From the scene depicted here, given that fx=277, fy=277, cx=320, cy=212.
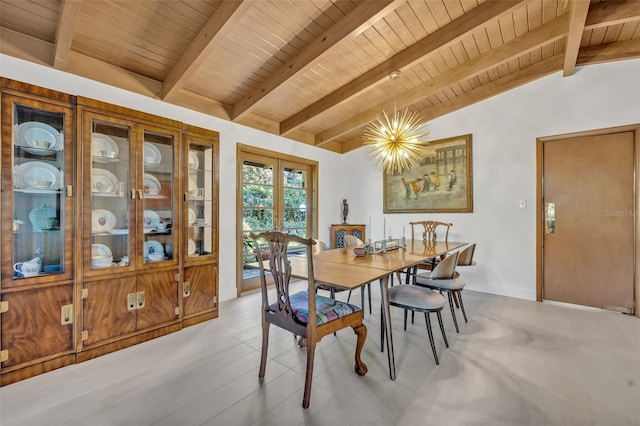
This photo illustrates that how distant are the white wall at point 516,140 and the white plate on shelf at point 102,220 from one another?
414 cm

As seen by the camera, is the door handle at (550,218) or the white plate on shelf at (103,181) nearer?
the white plate on shelf at (103,181)

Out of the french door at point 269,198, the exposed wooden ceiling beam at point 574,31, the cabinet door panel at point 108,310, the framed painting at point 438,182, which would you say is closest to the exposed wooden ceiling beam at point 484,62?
the exposed wooden ceiling beam at point 574,31

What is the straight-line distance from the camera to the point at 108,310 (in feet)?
7.37

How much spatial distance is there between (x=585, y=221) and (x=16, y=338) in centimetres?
557

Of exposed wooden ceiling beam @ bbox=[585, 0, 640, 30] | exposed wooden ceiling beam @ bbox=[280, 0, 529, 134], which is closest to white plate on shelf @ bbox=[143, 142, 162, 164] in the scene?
exposed wooden ceiling beam @ bbox=[280, 0, 529, 134]

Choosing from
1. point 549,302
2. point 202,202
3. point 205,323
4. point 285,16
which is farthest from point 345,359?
point 549,302

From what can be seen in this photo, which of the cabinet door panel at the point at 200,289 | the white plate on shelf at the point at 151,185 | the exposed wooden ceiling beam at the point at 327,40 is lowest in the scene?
the cabinet door panel at the point at 200,289

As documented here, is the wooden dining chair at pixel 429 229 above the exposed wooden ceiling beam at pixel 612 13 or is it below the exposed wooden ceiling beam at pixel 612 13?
below

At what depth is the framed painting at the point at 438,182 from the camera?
4.14 m

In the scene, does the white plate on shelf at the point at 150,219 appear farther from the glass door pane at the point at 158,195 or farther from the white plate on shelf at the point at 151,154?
the white plate on shelf at the point at 151,154

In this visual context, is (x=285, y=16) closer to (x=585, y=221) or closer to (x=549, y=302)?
(x=585, y=221)

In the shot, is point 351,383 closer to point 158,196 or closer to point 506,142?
point 158,196

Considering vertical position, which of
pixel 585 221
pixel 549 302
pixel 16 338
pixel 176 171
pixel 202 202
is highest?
pixel 176 171

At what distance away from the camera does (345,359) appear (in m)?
2.15
